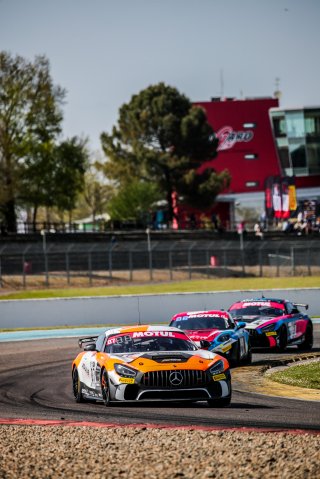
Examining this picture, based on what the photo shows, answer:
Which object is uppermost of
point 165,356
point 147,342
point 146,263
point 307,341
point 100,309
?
point 146,263

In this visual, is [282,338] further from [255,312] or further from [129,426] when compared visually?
[129,426]

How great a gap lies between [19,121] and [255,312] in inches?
1829

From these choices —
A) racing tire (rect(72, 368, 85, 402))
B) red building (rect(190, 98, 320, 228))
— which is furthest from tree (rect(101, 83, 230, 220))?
racing tire (rect(72, 368, 85, 402))

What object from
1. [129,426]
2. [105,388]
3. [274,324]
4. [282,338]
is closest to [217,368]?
[105,388]

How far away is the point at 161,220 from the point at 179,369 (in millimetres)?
70521

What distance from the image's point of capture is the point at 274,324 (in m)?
25.5

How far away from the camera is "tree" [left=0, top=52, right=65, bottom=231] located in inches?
2682

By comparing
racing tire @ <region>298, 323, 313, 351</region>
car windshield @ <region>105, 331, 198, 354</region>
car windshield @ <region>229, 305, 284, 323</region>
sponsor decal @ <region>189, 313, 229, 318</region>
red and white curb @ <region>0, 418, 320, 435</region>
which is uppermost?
car windshield @ <region>105, 331, 198, 354</region>

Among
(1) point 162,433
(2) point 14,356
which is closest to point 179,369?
(1) point 162,433

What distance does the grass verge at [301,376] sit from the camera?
60.8 feet

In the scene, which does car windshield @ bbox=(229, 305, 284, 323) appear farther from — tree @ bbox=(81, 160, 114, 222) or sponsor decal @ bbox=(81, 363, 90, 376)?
tree @ bbox=(81, 160, 114, 222)

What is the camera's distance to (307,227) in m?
66.4

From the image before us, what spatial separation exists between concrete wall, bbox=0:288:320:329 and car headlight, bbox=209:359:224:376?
62.5 ft

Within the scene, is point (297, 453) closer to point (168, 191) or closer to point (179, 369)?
point (179, 369)
